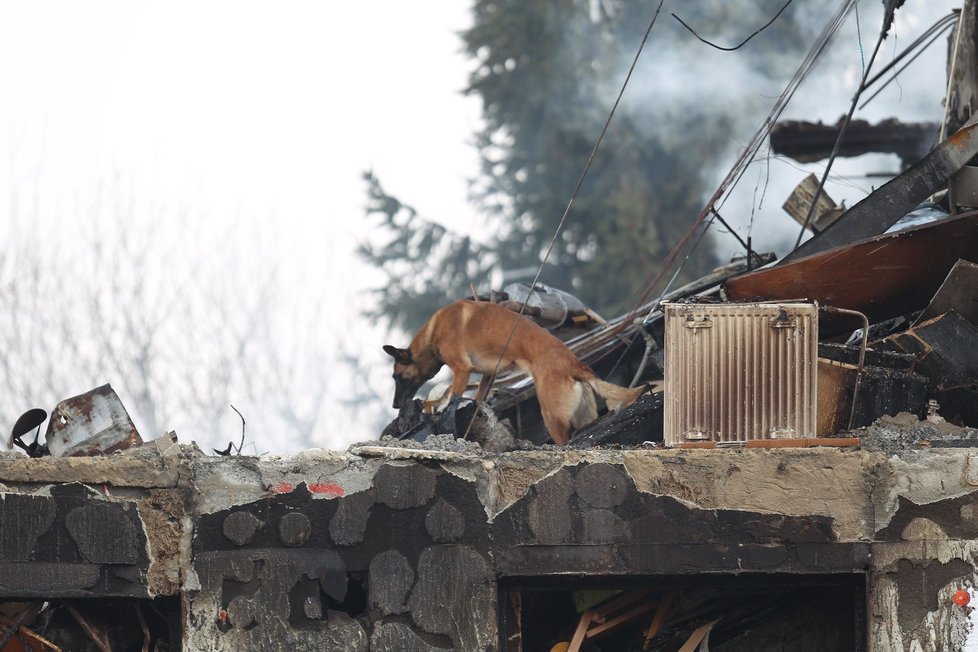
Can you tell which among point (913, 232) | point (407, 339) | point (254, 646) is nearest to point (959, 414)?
point (913, 232)

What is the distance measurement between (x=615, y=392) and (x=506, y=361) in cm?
119

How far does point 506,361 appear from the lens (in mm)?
9438

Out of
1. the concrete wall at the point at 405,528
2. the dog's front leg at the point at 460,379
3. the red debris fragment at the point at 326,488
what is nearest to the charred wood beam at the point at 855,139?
the dog's front leg at the point at 460,379

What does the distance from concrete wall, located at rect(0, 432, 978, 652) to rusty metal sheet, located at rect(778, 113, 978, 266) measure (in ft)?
8.20

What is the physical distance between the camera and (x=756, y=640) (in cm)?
642

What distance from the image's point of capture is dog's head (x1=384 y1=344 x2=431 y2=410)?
10.5 metres

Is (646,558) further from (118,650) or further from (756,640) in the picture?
(118,650)

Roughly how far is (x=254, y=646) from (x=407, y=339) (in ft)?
60.7

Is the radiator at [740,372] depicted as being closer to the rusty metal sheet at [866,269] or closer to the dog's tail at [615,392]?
the rusty metal sheet at [866,269]

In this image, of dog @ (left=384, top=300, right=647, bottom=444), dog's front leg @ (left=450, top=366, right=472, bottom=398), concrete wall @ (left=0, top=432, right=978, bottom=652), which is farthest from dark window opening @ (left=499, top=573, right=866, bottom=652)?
dog's front leg @ (left=450, top=366, right=472, bottom=398)

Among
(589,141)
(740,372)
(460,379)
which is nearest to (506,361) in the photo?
(460,379)

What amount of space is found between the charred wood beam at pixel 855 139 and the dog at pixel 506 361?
13.5 feet

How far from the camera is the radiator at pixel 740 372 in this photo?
20.0 ft

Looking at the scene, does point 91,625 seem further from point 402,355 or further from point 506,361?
point 402,355
